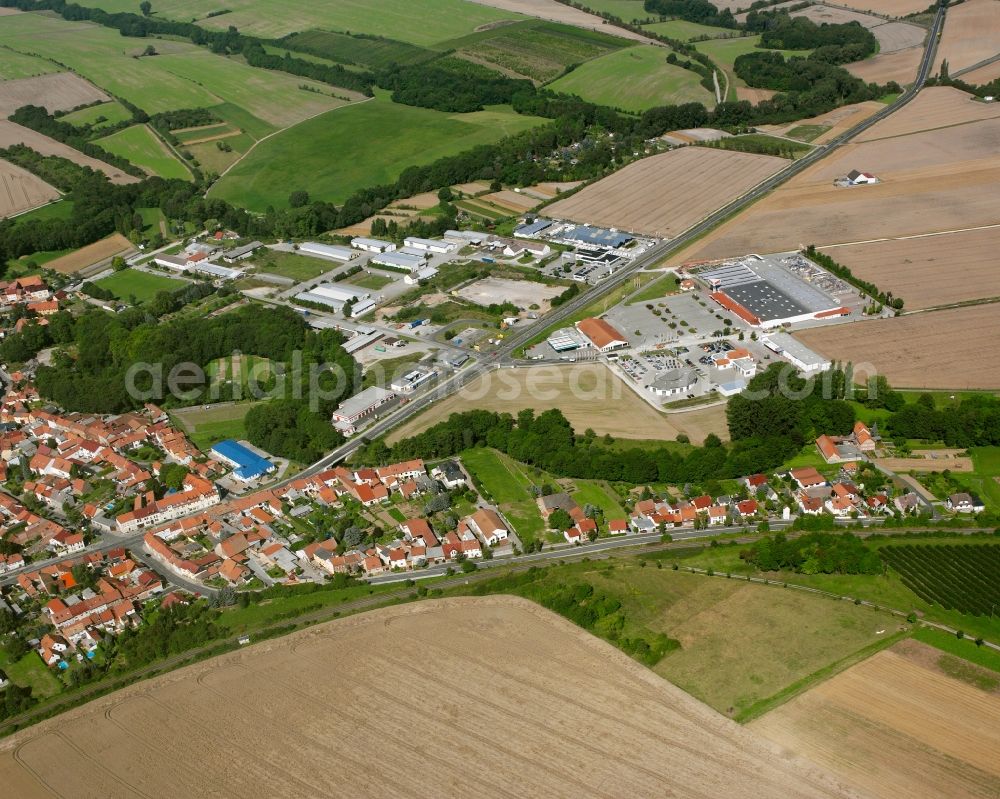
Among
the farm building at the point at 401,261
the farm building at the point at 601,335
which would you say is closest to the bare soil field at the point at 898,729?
the farm building at the point at 601,335

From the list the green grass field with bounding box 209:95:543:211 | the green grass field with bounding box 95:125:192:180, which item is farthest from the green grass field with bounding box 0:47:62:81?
the green grass field with bounding box 209:95:543:211

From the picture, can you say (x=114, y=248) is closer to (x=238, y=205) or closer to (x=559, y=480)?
(x=238, y=205)

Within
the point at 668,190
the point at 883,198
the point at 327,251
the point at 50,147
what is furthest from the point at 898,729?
the point at 50,147

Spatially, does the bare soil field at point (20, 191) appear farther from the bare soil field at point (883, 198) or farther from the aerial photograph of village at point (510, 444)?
the bare soil field at point (883, 198)

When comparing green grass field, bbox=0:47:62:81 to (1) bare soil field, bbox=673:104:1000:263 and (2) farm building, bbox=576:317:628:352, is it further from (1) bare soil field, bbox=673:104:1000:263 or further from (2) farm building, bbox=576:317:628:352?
(2) farm building, bbox=576:317:628:352

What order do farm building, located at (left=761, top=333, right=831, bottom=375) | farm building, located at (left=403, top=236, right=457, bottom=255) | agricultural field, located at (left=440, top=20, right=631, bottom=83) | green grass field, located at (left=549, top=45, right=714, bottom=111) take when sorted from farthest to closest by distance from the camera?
agricultural field, located at (left=440, top=20, right=631, bottom=83) < green grass field, located at (left=549, top=45, right=714, bottom=111) < farm building, located at (left=403, top=236, right=457, bottom=255) < farm building, located at (left=761, top=333, right=831, bottom=375)
